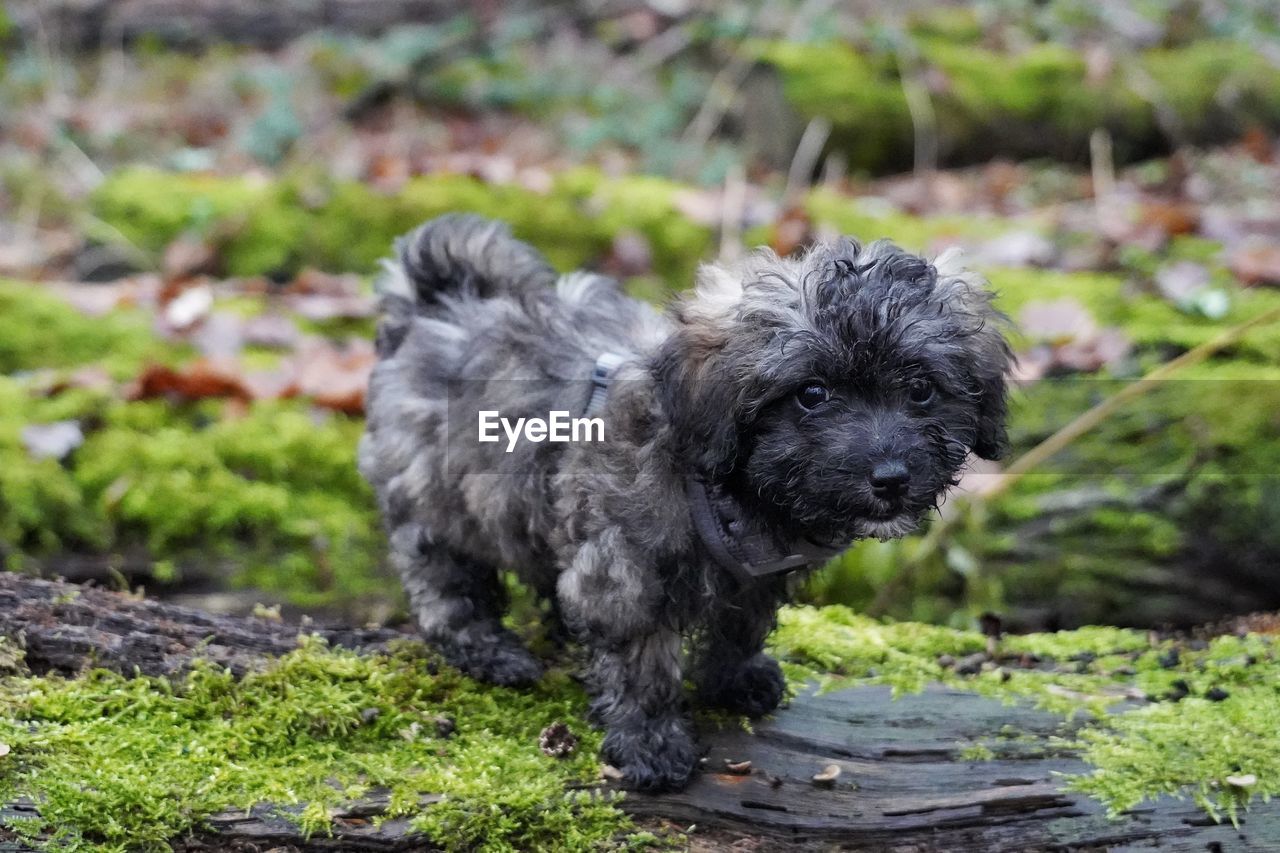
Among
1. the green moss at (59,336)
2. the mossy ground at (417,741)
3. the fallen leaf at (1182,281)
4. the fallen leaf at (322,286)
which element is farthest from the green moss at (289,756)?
the fallen leaf at (1182,281)

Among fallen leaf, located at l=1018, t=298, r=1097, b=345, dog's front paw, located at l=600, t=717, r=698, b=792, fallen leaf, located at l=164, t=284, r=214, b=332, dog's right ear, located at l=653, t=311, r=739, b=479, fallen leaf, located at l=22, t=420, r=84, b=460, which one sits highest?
dog's right ear, located at l=653, t=311, r=739, b=479

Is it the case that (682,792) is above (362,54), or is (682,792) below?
below

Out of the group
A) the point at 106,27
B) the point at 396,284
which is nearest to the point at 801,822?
the point at 396,284

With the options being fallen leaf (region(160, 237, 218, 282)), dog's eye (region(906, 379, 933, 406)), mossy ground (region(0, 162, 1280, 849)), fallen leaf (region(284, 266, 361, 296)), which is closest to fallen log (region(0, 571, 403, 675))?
mossy ground (region(0, 162, 1280, 849))

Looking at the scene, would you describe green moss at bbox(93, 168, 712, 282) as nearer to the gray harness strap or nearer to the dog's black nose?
the gray harness strap

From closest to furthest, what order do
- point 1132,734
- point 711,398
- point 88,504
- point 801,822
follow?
1. point 711,398
2. point 801,822
3. point 1132,734
4. point 88,504

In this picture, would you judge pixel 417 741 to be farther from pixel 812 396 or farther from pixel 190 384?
pixel 190 384

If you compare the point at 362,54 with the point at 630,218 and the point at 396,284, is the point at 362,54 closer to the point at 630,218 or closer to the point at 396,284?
the point at 630,218

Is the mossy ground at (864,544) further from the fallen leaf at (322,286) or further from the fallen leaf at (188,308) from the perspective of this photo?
the fallen leaf at (322,286)
